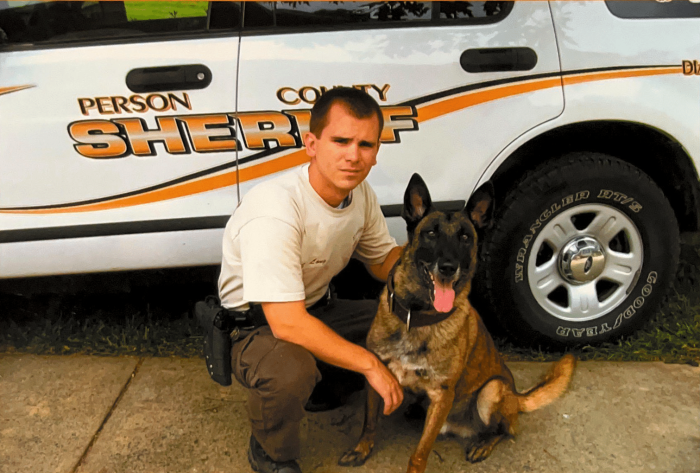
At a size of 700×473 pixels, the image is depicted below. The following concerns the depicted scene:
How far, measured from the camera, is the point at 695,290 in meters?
3.26

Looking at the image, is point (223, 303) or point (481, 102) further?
point (481, 102)

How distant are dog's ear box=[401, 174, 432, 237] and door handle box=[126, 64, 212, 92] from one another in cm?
101

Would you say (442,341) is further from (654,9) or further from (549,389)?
(654,9)

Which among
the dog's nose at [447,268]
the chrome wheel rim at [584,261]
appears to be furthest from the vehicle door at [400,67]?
the dog's nose at [447,268]

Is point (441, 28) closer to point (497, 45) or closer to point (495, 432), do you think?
point (497, 45)

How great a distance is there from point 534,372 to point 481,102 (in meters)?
1.26

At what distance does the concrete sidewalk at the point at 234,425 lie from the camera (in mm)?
2049

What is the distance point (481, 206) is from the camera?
197cm

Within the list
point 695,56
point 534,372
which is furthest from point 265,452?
point 695,56

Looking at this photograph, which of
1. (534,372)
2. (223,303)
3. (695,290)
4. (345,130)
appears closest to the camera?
(345,130)

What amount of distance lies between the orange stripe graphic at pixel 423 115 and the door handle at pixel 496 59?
0.26 ft

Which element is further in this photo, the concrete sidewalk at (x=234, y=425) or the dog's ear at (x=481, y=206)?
the concrete sidewalk at (x=234, y=425)

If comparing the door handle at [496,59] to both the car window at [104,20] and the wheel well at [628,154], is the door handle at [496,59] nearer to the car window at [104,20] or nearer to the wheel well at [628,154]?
the wheel well at [628,154]

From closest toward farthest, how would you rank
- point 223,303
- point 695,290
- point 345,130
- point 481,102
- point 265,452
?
point 345,130
point 265,452
point 223,303
point 481,102
point 695,290
